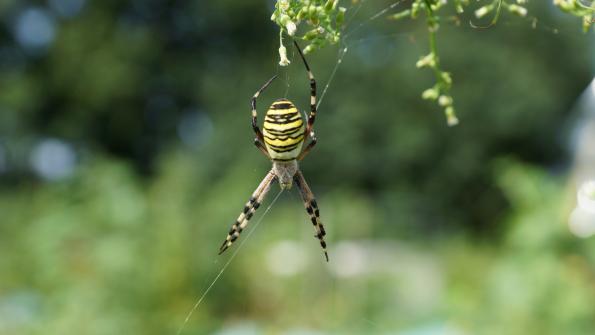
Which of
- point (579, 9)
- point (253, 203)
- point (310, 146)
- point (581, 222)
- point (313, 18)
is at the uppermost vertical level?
point (581, 222)

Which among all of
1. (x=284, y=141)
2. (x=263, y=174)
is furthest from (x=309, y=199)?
(x=263, y=174)

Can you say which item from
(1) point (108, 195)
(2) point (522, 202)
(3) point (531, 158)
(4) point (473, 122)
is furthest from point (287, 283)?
(3) point (531, 158)

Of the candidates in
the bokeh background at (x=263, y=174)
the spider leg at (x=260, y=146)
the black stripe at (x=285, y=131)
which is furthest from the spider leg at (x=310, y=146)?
the bokeh background at (x=263, y=174)

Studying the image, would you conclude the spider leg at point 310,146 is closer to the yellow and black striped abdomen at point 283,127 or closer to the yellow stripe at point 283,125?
the yellow and black striped abdomen at point 283,127

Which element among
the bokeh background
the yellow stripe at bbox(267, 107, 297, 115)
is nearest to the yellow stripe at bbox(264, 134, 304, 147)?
the yellow stripe at bbox(267, 107, 297, 115)

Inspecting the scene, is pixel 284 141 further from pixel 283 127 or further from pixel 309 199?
pixel 309 199

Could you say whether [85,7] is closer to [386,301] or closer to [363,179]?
[363,179]
